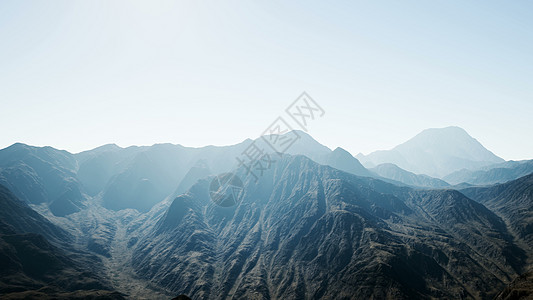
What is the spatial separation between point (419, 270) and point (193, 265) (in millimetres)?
160620

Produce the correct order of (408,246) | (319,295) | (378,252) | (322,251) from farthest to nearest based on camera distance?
(322,251) < (408,246) < (378,252) < (319,295)

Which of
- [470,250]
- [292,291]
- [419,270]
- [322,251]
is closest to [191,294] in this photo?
[292,291]

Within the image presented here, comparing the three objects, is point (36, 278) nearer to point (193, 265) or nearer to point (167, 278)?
point (167, 278)

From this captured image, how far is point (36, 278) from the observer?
464 feet

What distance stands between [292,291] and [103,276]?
134118 millimetres

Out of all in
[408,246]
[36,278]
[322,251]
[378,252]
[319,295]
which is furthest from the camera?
[322,251]

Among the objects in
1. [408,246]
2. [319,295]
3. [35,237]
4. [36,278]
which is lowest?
[319,295]

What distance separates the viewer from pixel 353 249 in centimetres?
18325

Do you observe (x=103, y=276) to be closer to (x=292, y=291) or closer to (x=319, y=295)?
(x=292, y=291)

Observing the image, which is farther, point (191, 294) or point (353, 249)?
point (353, 249)

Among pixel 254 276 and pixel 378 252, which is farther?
pixel 254 276

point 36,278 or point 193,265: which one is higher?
point 36,278

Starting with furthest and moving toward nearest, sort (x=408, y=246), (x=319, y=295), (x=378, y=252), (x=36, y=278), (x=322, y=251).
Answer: (x=322, y=251)
(x=408, y=246)
(x=378, y=252)
(x=319, y=295)
(x=36, y=278)

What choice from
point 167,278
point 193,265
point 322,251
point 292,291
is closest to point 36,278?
point 167,278
